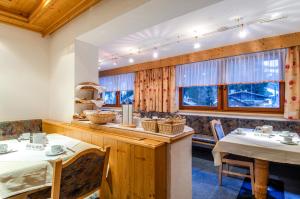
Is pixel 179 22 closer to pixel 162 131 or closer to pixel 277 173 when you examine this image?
pixel 162 131

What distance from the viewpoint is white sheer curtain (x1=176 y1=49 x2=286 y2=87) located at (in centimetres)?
321

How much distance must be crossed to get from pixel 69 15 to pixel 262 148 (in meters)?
2.87

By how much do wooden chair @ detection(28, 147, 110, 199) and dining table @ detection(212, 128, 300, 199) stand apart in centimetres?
150

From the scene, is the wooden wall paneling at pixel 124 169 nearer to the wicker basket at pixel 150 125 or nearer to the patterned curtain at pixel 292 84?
the wicker basket at pixel 150 125

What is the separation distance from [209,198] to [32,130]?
2.86 m

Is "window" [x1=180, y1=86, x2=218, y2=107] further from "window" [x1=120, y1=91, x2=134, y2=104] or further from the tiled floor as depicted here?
"window" [x1=120, y1=91, x2=134, y2=104]

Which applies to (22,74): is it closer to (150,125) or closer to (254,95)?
(150,125)

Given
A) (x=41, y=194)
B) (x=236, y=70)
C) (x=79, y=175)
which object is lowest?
(x=41, y=194)

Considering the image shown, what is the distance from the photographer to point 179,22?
8.38 ft

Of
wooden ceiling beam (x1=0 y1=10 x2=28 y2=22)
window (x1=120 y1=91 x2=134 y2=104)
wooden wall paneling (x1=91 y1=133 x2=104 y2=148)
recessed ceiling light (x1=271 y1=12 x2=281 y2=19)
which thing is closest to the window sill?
recessed ceiling light (x1=271 y1=12 x2=281 y2=19)

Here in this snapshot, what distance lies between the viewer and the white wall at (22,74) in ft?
8.38

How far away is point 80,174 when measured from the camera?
1.12 metres

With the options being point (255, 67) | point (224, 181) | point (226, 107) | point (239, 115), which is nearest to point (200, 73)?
point (226, 107)

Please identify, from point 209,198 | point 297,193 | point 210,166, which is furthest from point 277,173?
point 209,198
